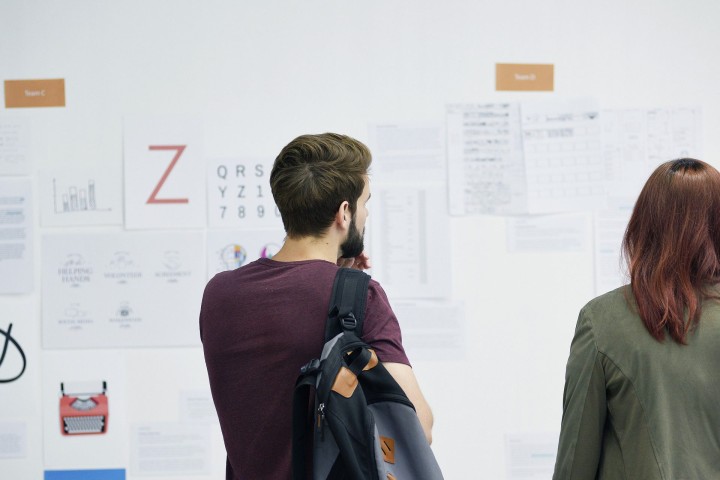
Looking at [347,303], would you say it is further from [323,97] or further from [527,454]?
[527,454]

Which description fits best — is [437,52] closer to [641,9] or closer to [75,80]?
[641,9]

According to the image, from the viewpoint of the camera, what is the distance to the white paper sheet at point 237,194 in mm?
2084

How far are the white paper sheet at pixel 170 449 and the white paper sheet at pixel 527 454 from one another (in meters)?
0.89

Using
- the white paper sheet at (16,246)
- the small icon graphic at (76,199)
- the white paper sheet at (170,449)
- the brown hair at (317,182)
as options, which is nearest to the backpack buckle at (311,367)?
the brown hair at (317,182)

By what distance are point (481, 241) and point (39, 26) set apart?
57.2 inches

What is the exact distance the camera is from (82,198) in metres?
2.09

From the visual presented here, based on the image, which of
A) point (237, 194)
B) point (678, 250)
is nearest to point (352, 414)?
point (678, 250)

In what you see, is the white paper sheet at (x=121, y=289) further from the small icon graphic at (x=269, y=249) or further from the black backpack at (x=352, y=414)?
the black backpack at (x=352, y=414)

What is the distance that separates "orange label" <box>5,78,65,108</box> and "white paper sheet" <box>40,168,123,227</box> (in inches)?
8.3

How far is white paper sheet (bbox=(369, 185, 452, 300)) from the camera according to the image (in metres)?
2.08

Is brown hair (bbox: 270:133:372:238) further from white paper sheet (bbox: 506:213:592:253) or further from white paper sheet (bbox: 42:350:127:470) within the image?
white paper sheet (bbox: 42:350:127:470)

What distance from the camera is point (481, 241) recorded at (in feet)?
6.88

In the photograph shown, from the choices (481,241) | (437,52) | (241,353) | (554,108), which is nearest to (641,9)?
(554,108)

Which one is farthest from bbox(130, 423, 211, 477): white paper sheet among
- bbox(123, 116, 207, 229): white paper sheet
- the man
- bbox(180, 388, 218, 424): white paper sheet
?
the man
